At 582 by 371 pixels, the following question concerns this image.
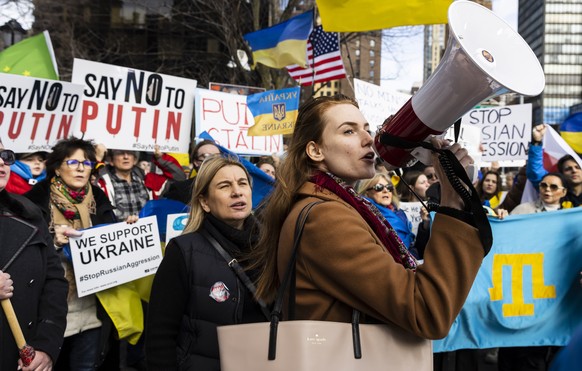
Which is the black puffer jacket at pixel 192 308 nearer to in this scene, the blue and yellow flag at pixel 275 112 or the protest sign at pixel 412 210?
the protest sign at pixel 412 210

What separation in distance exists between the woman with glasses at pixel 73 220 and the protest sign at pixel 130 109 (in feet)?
6.40

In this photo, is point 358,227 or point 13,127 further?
point 13,127

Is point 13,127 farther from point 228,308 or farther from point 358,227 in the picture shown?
point 358,227

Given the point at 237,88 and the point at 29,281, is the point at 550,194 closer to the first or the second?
the point at 29,281

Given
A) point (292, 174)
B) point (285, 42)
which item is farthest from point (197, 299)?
point (285, 42)

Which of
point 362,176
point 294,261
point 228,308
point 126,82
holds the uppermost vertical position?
point 126,82

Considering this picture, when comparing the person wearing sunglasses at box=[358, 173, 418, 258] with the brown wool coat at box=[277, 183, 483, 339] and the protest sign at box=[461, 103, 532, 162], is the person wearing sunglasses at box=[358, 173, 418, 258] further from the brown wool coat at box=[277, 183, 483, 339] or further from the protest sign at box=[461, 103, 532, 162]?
the protest sign at box=[461, 103, 532, 162]

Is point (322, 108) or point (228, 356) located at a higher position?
point (322, 108)

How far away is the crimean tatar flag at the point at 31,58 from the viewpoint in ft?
22.0

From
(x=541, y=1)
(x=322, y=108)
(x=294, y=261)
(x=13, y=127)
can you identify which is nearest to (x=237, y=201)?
(x=322, y=108)

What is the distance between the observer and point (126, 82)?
21.1 feet

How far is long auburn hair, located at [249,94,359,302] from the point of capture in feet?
6.17

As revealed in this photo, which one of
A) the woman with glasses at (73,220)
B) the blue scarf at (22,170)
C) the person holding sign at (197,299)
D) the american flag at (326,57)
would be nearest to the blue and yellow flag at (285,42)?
the american flag at (326,57)

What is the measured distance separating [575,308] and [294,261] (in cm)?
361
